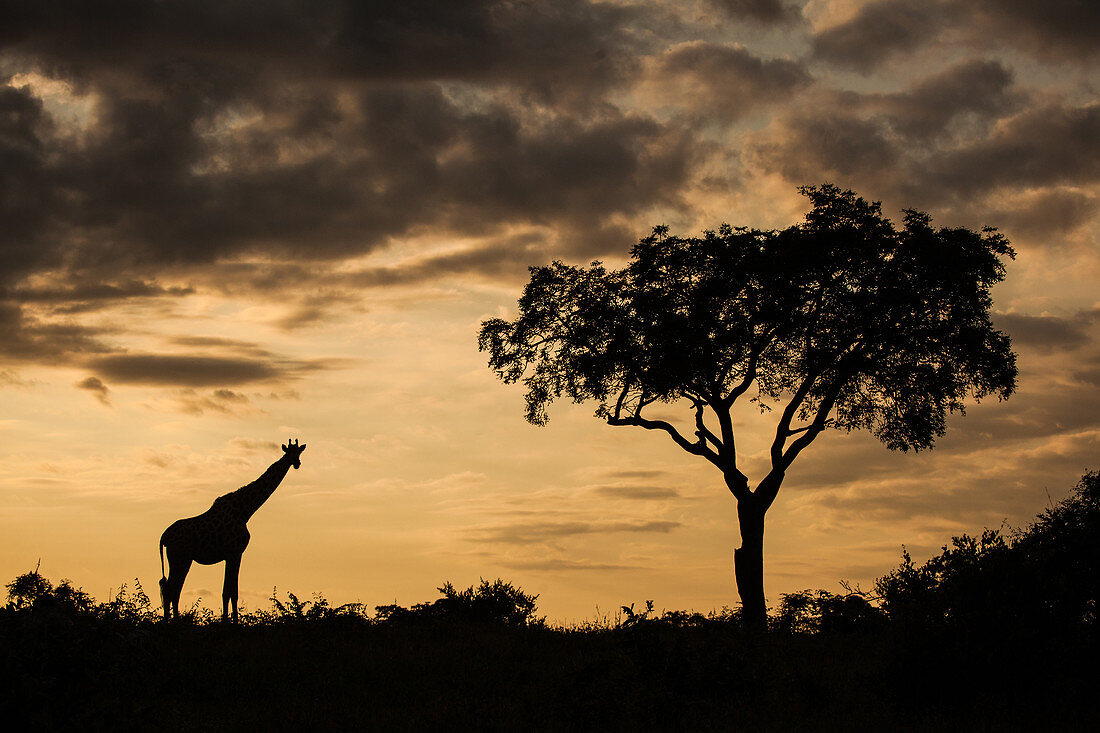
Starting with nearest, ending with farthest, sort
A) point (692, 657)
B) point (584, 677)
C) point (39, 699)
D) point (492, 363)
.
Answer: point (39, 699) < point (584, 677) < point (692, 657) < point (492, 363)

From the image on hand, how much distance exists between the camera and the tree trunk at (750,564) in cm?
3078

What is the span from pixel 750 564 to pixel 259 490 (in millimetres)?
15250

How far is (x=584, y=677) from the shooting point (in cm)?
1633

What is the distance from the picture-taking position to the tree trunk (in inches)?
1212

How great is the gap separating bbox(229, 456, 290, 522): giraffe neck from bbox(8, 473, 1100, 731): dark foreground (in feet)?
24.6

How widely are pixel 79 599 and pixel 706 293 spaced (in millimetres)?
22401

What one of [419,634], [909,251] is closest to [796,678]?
[419,634]

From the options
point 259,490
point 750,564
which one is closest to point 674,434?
point 750,564

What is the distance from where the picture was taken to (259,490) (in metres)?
28.5

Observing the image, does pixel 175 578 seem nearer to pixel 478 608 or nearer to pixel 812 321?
pixel 478 608

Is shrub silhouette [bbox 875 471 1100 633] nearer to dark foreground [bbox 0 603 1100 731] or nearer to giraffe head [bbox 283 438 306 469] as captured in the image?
dark foreground [bbox 0 603 1100 731]

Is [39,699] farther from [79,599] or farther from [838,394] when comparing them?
[838,394]

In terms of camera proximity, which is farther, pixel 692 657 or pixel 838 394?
pixel 838 394

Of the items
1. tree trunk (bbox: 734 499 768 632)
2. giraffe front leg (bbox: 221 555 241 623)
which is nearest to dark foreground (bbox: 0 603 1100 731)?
giraffe front leg (bbox: 221 555 241 623)
